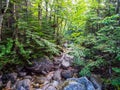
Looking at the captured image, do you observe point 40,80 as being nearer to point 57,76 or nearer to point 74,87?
point 57,76

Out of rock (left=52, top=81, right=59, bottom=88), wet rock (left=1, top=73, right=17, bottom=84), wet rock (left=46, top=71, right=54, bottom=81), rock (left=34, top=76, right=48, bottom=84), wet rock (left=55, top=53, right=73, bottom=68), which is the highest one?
wet rock (left=55, top=53, right=73, bottom=68)

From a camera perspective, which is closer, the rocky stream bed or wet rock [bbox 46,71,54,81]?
the rocky stream bed

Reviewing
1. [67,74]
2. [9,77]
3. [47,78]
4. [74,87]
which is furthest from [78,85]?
[9,77]

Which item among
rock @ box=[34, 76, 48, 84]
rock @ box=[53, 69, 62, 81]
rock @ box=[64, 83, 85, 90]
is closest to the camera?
rock @ box=[64, 83, 85, 90]

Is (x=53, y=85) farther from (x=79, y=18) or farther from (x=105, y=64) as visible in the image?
(x=79, y=18)

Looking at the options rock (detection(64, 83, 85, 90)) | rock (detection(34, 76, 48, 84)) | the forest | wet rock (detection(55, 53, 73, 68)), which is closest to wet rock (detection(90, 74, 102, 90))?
the forest

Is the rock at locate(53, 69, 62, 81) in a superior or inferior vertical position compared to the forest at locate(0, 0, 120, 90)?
inferior

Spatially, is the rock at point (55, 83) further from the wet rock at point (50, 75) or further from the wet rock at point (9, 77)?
the wet rock at point (9, 77)

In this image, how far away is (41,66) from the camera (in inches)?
291

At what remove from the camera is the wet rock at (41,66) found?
7.25 metres

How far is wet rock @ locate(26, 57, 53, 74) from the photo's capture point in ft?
23.8

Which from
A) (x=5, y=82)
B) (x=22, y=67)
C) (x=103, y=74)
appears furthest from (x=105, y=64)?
(x=5, y=82)

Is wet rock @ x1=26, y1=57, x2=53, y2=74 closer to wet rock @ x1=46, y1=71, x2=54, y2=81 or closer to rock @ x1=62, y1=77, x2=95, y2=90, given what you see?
wet rock @ x1=46, y1=71, x2=54, y2=81

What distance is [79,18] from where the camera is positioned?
980 cm
